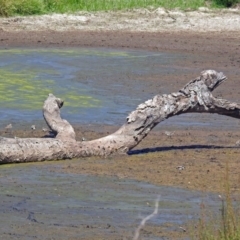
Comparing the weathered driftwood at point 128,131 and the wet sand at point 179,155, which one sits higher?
the weathered driftwood at point 128,131

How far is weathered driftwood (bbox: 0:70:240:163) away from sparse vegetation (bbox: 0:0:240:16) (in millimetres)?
14264

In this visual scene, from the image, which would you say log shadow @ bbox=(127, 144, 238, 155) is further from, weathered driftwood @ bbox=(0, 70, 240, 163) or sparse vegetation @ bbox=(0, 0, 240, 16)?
sparse vegetation @ bbox=(0, 0, 240, 16)

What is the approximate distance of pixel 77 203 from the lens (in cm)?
814

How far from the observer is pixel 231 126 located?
40.2 feet

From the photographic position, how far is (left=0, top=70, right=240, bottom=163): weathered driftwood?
9.55 meters

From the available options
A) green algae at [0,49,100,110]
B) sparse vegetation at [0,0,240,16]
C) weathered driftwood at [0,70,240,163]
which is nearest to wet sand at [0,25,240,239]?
weathered driftwood at [0,70,240,163]

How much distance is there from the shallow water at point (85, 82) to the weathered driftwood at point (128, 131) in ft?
6.41

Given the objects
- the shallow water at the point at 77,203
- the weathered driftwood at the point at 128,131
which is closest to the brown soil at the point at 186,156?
the weathered driftwood at the point at 128,131

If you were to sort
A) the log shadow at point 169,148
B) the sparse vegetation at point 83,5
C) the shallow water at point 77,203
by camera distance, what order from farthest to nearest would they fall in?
the sparse vegetation at point 83,5 < the log shadow at point 169,148 < the shallow water at point 77,203

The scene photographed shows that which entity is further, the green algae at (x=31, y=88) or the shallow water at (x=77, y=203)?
the green algae at (x=31, y=88)

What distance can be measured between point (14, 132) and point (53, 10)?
1385 cm

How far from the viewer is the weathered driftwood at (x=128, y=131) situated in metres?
9.55

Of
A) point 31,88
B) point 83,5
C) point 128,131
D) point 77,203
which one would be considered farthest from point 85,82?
point 83,5

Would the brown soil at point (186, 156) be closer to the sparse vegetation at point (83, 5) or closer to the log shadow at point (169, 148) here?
the log shadow at point (169, 148)
